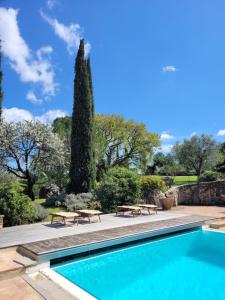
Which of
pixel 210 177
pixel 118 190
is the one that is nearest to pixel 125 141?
pixel 210 177

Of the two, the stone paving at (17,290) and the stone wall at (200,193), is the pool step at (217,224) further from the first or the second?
the stone paving at (17,290)

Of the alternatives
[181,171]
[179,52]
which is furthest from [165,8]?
[181,171]

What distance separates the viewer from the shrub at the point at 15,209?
395 inches

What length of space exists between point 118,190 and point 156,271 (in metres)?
7.22

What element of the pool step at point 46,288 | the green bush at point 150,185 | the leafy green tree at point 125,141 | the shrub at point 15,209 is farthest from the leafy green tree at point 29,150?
the pool step at point 46,288

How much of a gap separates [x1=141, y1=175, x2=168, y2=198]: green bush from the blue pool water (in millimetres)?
6440

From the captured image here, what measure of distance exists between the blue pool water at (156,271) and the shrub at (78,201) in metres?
5.31

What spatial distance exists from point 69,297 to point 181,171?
167 feet

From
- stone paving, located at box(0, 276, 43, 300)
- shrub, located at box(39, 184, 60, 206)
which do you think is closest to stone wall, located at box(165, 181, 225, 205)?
shrub, located at box(39, 184, 60, 206)

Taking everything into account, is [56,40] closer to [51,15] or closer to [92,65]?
[51,15]

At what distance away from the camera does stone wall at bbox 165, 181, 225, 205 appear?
1703 centimetres

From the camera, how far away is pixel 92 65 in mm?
18422

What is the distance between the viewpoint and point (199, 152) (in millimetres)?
35531

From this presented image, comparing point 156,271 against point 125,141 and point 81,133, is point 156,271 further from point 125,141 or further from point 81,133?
point 125,141
